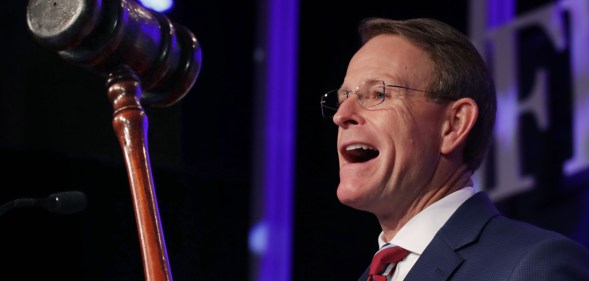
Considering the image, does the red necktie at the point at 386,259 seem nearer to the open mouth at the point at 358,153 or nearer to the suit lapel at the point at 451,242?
the suit lapel at the point at 451,242

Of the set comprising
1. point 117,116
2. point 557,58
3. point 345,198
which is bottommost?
point 345,198

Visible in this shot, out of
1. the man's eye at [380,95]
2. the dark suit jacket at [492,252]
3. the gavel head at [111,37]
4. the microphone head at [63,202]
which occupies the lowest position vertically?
the dark suit jacket at [492,252]

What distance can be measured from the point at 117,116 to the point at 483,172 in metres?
2.25

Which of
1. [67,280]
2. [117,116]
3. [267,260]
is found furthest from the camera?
[267,260]

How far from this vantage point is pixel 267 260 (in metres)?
3.65

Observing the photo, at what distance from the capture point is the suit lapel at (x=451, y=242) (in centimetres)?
145

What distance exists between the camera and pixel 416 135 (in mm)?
1643

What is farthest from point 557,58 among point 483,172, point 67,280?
point 67,280

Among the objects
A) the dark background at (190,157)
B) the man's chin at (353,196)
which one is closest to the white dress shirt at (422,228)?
the man's chin at (353,196)

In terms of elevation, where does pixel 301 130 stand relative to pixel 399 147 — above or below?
above

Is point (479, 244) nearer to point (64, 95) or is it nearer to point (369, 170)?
point (369, 170)

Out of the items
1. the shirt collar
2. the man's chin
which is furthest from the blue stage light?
the shirt collar

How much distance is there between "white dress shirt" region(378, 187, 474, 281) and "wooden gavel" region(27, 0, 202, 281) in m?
0.59

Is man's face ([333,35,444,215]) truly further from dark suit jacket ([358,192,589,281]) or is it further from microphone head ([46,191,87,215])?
microphone head ([46,191,87,215])
